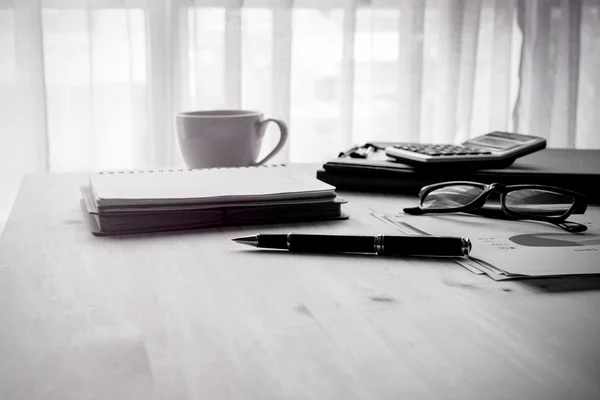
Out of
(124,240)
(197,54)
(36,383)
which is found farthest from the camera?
(197,54)

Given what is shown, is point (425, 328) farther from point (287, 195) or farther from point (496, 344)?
point (287, 195)

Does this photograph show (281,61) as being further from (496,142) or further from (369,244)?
(369,244)

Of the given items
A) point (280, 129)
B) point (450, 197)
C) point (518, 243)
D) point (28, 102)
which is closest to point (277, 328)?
point (518, 243)

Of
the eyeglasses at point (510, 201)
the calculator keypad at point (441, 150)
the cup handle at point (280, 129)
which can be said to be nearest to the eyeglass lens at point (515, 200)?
the eyeglasses at point (510, 201)

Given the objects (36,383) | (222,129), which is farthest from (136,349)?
(222,129)

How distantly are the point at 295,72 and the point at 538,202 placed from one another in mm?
1191

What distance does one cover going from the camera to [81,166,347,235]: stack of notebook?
76 centimetres

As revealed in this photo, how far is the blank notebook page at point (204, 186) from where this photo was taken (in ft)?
2.55

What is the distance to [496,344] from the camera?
1.48ft

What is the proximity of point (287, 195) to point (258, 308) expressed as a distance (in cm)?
30

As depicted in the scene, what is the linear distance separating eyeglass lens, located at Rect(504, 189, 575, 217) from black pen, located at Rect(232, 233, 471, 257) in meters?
0.19

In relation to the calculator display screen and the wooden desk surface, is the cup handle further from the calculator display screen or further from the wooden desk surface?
the wooden desk surface

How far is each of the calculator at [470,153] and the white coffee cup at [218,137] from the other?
8.4 inches

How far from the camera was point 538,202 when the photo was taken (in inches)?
33.7
